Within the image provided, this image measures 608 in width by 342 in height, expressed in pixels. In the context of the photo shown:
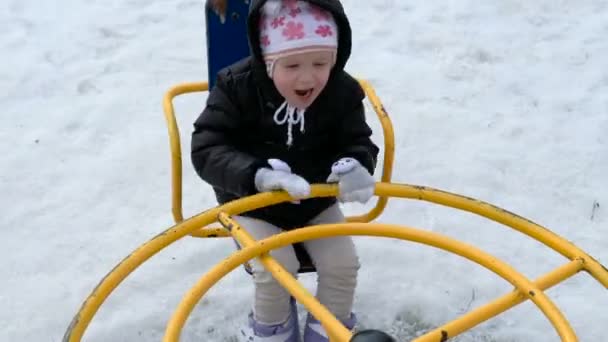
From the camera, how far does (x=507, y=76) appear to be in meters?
3.58

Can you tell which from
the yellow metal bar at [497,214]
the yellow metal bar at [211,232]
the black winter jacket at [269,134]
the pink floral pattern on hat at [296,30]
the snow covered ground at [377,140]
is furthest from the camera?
the snow covered ground at [377,140]

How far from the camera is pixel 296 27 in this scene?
1681mm

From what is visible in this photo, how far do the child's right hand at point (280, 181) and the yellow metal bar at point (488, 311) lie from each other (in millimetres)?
394

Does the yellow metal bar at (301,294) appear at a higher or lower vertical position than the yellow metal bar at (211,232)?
higher

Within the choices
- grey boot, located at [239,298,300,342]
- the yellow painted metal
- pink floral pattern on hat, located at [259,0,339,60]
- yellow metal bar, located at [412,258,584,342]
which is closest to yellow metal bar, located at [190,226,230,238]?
the yellow painted metal

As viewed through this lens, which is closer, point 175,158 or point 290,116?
point 290,116

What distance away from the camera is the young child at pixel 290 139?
5.60ft

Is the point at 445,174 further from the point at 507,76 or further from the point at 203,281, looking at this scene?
the point at 203,281

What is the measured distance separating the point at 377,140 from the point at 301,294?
1.76m

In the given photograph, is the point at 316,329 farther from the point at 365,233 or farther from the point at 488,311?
the point at 488,311

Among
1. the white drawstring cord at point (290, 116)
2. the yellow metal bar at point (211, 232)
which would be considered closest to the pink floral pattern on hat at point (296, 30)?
the white drawstring cord at point (290, 116)

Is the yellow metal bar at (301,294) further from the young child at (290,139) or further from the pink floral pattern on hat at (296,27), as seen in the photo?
the pink floral pattern on hat at (296,27)

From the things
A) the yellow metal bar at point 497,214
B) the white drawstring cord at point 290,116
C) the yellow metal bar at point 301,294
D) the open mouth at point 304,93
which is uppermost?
the open mouth at point 304,93

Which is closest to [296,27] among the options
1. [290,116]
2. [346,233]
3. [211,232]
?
[290,116]
